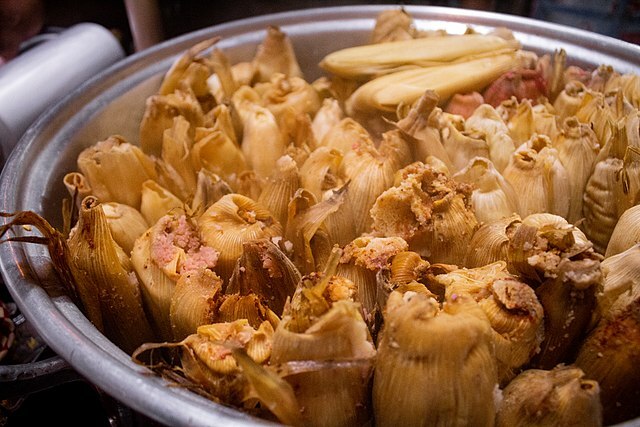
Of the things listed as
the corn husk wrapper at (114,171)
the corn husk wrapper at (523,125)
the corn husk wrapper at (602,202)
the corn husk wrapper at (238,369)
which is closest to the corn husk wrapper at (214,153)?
the corn husk wrapper at (114,171)

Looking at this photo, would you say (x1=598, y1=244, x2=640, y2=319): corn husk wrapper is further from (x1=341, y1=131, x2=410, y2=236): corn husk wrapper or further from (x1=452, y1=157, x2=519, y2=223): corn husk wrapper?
(x1=341, y1=131, x2=410, y2=236): corn husk wrapper

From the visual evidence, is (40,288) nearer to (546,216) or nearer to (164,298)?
(164,298)

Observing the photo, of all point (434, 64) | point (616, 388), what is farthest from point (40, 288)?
point (434, 64)

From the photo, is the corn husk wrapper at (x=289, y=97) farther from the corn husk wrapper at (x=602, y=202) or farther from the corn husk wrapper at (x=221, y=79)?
the corn husk wrapper at (x=602, y=202)

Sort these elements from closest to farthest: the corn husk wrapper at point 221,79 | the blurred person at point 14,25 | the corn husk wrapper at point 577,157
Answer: the corn husk wrapper at point 577,157
the corn husk wrapper at point 221,79
the blurred person at point 14,25

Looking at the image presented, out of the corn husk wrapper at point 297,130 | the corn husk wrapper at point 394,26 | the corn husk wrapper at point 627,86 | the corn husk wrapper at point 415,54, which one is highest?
the corn husk wrapper at point 394,26

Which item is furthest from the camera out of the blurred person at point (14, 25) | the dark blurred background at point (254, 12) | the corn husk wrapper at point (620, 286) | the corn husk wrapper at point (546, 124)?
the dark blurred background at point (254, 12)

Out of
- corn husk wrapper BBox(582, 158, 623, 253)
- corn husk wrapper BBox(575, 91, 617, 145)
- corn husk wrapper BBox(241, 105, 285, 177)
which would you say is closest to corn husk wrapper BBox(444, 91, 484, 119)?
corn husk wrapper BBox(575, 91, 617, 145)
